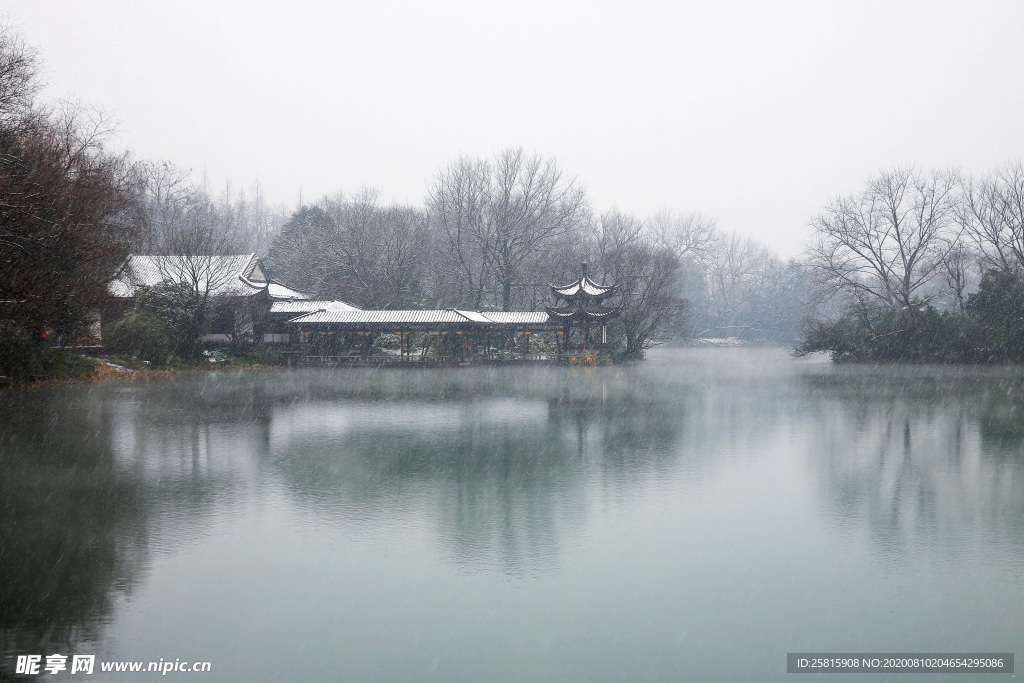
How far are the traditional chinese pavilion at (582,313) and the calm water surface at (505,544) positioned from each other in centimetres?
2155

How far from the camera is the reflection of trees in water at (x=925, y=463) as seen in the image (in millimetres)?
7738

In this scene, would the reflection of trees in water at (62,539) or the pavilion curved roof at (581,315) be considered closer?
the reflection of trees in water at (62,539)

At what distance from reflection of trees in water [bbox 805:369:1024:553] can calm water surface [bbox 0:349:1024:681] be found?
62mm

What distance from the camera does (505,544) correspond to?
7.10 meters

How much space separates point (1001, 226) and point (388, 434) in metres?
36.0

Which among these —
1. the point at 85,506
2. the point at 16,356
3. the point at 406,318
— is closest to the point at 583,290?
the point at 406,318

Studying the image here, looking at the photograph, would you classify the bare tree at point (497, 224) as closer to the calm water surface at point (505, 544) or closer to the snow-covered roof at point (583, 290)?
the snow-covered roof at point (583, 290)

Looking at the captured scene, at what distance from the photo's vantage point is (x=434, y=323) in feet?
114

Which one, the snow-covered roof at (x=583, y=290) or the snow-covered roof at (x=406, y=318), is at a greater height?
the snow-covered roof at (x=583, y=290)

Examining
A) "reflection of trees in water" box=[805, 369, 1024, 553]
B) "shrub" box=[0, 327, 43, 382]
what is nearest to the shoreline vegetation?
"shrub" box=[0, 327, 43, 382]

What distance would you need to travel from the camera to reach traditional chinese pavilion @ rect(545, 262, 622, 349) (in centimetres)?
3641

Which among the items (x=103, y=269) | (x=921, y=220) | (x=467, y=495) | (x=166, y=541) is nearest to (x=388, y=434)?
(x=467, y=495)

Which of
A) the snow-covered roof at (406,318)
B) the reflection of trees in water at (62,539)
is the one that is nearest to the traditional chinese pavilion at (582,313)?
the snow-covered roof at (406,318)

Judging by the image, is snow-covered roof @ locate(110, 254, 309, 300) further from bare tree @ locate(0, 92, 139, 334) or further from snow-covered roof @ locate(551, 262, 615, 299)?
snow-covered roof @ locate(551, 262, 615, 299)
